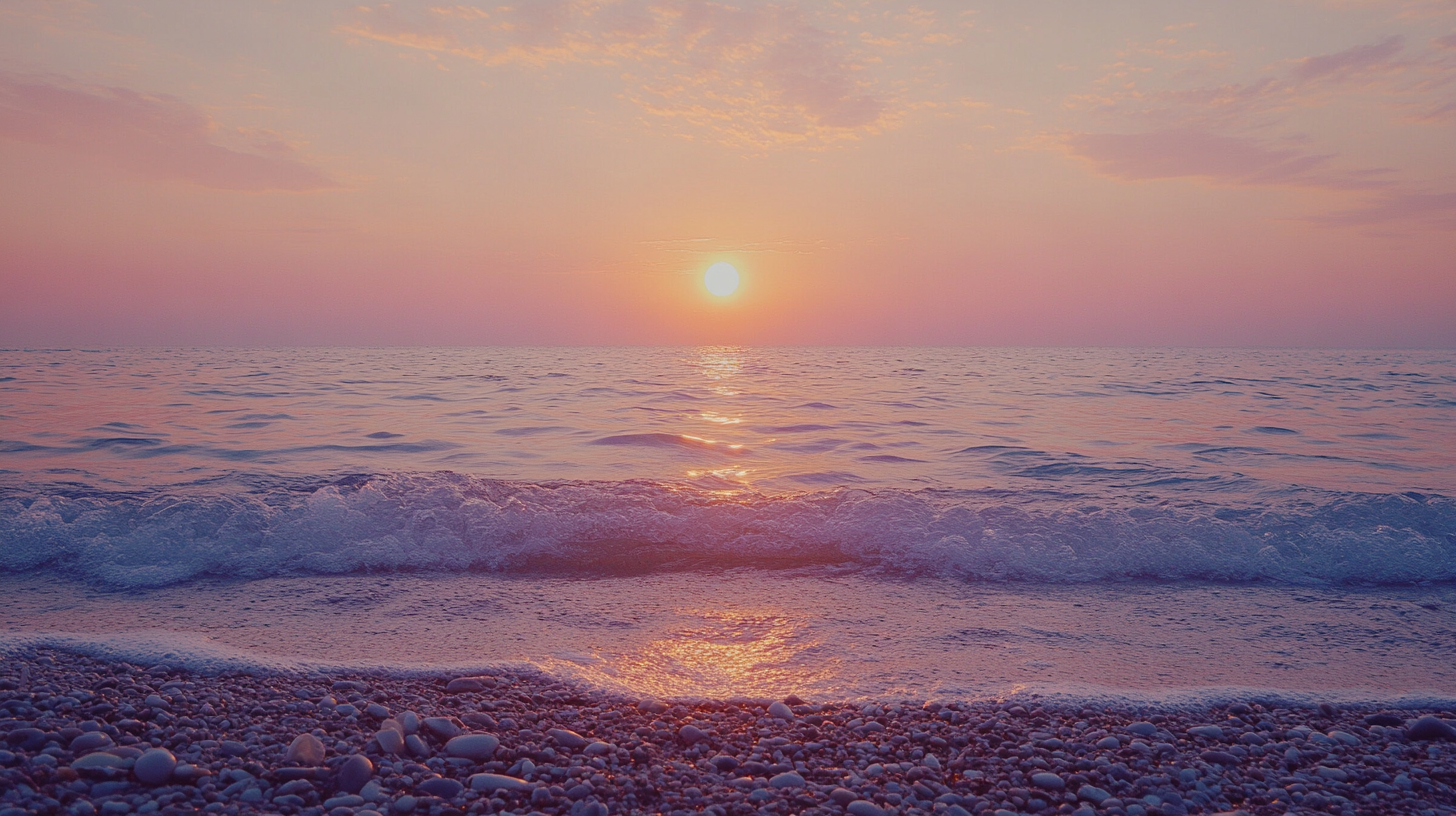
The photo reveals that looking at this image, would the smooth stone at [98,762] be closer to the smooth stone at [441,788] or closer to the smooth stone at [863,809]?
the smooth stone at [441,788]

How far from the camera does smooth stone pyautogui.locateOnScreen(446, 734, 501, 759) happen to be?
3297mm

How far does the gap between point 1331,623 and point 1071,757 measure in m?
3.58

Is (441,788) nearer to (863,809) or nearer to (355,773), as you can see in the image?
(355,773)

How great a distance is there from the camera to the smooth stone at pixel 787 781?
124 inches

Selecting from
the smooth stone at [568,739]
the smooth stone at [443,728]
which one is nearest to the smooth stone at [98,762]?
the smooth stone at [443,728]

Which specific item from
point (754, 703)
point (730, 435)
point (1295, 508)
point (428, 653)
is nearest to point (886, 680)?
point (754, 703)

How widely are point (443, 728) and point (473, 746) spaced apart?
0.24 metres

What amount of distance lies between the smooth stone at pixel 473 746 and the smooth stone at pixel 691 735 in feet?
2.72

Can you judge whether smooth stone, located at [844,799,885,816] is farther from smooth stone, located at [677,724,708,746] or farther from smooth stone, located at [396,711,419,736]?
smooth stone, located at [396,711,419,736]

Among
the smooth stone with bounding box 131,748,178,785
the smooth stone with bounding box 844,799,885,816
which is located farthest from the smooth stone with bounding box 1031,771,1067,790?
the smooth stone with bounding box 131,748,178,785

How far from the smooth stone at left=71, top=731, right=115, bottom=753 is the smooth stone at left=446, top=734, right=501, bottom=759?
1359mm

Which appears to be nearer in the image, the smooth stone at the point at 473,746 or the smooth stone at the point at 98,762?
the smooth stone at the point at 98,762

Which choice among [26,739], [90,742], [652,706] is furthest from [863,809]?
[26,739]

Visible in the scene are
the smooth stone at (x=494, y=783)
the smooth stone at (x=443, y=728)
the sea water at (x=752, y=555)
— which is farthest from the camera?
the sea water at (x=752, y=555)
